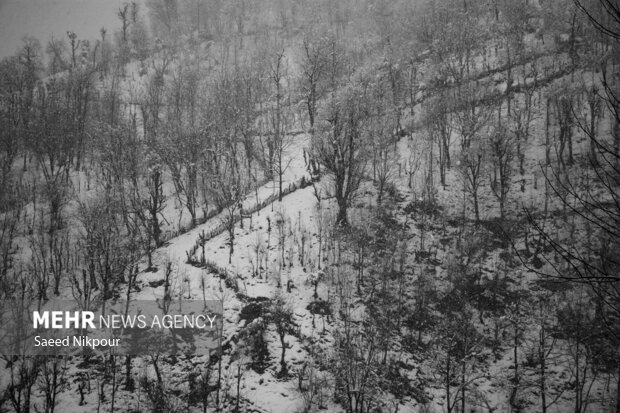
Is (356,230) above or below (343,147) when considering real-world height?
below

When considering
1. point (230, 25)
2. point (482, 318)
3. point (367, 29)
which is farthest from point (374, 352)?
point (230, 25)

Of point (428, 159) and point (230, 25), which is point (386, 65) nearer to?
point (428, 159)

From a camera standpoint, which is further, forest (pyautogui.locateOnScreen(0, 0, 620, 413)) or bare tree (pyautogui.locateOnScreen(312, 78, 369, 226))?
bare tree (pyautogui.locateOnScreen(312, 78, 369, 226))

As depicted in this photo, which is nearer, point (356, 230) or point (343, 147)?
point (356, 230)

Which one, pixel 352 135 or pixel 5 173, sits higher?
pixel 352 135

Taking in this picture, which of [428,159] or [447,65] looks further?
[447,65]

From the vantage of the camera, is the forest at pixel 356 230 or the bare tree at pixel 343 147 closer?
the forest at pixel 356 230

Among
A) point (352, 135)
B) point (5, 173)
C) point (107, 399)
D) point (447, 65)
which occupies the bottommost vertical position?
point (107, 399)

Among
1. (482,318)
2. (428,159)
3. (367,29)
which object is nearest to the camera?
(482,318)
